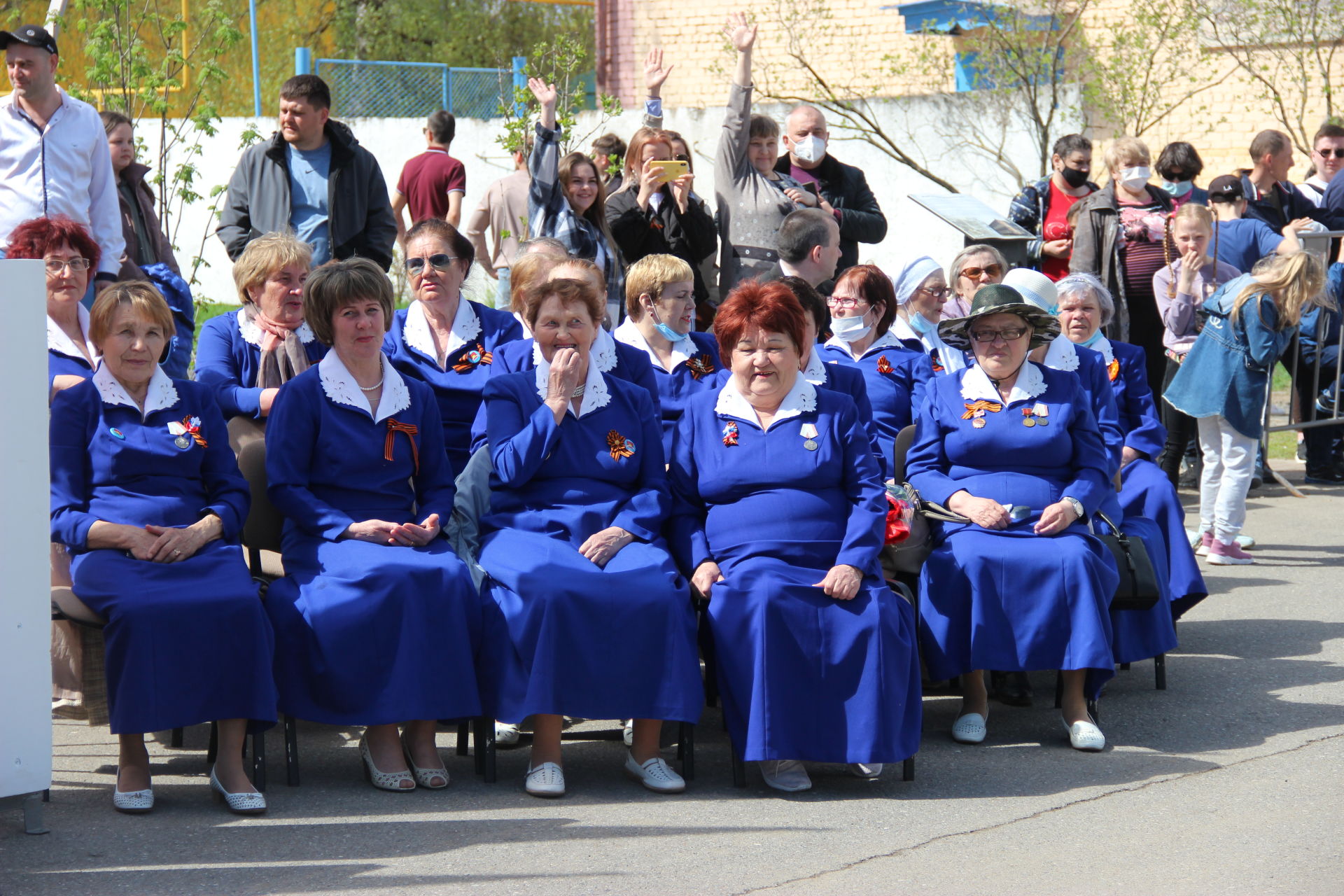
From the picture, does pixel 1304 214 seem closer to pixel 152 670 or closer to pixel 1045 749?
pixel 1045 749

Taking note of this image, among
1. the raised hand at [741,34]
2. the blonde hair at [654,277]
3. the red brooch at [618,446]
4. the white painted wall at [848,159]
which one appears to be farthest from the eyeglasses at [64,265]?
the white painted wall at [848,159]

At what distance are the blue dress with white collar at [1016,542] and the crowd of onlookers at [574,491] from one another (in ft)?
0.04

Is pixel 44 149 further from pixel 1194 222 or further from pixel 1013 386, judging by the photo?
pixel 1194 222

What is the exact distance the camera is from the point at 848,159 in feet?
55.3

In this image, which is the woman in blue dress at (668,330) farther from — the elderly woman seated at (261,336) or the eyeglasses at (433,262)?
the elderly woman seated at (261,336)

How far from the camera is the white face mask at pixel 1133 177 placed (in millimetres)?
9445

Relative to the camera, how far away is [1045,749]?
5387 mm

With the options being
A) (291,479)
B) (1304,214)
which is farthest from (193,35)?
(291,479)

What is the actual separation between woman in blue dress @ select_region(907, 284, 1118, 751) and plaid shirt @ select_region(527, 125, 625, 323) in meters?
2.18

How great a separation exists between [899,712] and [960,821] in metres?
0.41

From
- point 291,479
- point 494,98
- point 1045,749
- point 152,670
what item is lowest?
point 1045,749

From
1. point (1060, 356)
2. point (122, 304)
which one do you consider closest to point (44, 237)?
point (122, 304)

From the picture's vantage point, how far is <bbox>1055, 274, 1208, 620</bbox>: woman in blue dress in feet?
21.0

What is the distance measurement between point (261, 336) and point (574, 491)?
1.54 m
